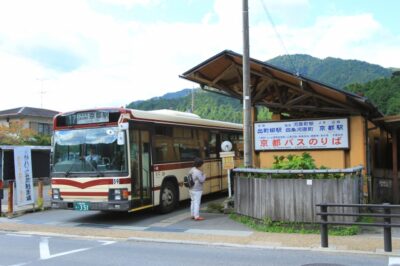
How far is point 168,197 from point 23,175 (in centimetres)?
503

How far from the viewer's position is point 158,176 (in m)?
14.7

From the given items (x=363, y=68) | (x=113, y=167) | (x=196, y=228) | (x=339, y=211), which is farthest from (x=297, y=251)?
(x=363, y=68)

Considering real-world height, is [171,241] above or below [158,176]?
below

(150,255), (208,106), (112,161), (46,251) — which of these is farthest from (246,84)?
(208,106)

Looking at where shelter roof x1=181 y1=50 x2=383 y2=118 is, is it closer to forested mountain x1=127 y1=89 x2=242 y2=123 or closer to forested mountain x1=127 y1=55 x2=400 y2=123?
forested mountain x1=127 y1=55 x2=400 y2=123

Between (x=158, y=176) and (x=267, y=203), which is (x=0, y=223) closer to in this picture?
(x=158, y=176)

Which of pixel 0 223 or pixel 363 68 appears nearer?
pixel 0 223

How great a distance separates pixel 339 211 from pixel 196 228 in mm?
3671

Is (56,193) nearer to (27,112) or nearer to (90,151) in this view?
(90,151)

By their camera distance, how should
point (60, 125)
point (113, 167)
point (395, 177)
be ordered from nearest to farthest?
point (113, 167), point (60, 125), point (395, 177)

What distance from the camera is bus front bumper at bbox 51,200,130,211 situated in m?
12.8

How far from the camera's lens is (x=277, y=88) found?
612 inches

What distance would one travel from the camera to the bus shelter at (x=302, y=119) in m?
14.2

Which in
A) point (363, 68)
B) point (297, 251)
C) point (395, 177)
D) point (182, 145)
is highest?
point (363, 68)
